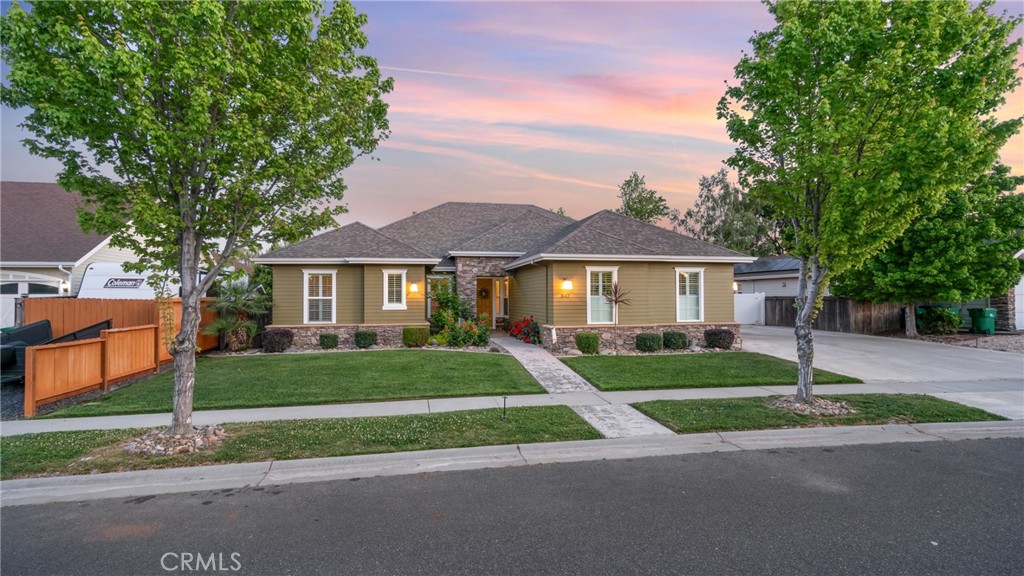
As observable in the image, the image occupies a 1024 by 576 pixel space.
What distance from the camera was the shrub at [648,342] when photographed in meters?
14.9

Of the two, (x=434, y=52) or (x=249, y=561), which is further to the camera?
(x=434, y=52)

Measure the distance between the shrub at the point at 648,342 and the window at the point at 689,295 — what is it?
179 centimetres

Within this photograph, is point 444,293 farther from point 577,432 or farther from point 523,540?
point 523,540

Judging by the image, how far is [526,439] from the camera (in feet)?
20.6

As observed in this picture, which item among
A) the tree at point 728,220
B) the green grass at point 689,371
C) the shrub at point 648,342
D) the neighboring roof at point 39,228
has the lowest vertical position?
the green grass at point 689,371

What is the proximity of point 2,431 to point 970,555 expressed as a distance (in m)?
11.3

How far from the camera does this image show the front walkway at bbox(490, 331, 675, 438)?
6.83m

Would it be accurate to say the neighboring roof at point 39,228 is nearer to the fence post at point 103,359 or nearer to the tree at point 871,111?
the fence post at point 103,359

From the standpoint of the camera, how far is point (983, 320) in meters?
18.9

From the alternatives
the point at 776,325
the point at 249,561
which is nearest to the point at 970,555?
the point at 249,561

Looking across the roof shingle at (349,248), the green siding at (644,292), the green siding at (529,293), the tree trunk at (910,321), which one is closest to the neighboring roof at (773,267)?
the tree trunk at (910,321)

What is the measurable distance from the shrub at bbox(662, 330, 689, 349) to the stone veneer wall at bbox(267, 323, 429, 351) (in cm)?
889

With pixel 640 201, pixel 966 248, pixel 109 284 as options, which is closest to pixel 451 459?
pixel 109 284

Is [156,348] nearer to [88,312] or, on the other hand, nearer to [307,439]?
[88,312]
